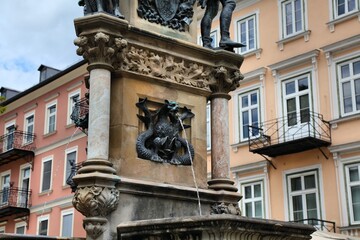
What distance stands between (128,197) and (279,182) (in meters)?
16.0

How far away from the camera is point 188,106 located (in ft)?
25.9

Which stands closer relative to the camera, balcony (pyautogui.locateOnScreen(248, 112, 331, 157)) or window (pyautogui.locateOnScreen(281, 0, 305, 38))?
balcony (pyautogui.locateOnScreen(248, 112, 331, 157))

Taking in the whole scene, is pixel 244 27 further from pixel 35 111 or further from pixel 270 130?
pixel 35 111

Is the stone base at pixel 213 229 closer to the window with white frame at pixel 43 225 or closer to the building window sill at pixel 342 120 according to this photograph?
the building window sill at pixel 342 120

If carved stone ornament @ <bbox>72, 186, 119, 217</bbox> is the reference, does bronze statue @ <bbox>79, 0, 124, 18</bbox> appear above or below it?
above

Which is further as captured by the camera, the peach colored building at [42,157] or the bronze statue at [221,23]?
the peach colored building at [42,157]

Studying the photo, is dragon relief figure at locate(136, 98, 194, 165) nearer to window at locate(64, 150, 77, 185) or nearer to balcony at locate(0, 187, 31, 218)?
window at locate(64, 150, 77, 185)

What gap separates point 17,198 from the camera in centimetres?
3528

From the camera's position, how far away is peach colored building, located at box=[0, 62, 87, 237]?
32.8 meters

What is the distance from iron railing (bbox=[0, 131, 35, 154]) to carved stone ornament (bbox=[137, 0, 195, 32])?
1131 inches

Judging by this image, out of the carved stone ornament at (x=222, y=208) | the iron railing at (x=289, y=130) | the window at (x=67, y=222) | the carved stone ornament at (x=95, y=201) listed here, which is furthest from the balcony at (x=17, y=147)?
the carved stone ornament at (x=95, y=201)

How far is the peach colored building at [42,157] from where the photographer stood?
1289 inches

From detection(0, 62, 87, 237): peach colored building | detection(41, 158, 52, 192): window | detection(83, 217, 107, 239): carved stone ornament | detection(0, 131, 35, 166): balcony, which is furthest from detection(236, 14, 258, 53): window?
detection(83, 217, 107, 239): carved stone ornament

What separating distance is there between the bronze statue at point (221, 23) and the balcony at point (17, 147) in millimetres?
28140
